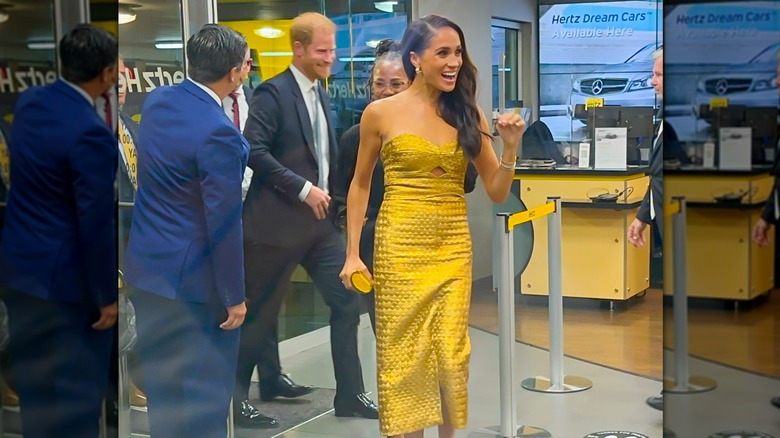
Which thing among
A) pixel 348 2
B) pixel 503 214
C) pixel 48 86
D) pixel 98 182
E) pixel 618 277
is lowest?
pixel 618 277

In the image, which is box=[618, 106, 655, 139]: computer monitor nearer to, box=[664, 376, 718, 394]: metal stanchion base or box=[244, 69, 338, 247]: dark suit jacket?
box=[244, 69, 338, 247]: dark suit jacket

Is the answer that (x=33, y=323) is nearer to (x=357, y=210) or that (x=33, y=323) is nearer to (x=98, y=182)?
(x=98, y=182)

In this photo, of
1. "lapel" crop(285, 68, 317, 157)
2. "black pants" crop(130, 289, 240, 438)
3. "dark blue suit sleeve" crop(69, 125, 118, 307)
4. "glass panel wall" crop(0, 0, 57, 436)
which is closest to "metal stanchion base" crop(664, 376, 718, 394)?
"dark blue suit sleeve" crop(69, 125, 118, 307)

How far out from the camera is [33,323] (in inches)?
58.6

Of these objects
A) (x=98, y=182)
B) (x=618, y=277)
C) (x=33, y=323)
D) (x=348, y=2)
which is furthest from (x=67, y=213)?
(x=618, y=277)

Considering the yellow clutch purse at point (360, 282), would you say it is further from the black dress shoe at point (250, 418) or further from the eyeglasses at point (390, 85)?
the black dress shoe at point (250, 418)

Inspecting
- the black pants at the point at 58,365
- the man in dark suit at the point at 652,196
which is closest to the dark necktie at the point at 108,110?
the black pants at the point at 58,365

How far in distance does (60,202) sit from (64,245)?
0.06m

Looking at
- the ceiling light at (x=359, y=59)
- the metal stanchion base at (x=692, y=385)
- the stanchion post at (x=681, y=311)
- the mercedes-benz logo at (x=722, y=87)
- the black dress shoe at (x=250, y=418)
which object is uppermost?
the ceiling light at (x=359, y=59)

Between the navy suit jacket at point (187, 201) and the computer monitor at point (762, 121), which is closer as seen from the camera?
the computer monitor at point (762, 121)

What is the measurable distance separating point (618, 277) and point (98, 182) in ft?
4.73

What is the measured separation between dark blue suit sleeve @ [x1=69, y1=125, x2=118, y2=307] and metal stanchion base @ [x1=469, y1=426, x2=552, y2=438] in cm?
143

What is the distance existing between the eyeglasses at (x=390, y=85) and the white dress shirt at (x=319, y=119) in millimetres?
254

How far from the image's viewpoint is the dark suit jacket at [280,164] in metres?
2.70
